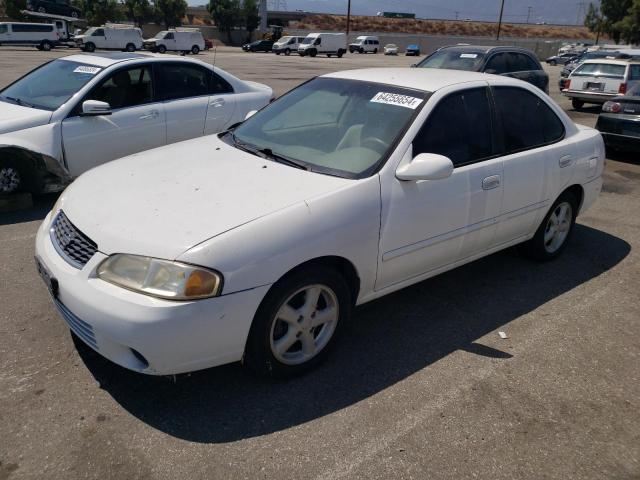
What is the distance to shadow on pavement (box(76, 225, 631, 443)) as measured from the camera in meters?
2.84

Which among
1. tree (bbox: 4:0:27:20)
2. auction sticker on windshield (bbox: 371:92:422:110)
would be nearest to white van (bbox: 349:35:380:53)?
tree (bbox: 4:0:27:20)

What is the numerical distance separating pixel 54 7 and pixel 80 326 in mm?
63700

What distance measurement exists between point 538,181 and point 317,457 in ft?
9.18

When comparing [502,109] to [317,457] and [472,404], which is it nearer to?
[472,404]

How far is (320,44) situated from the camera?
158ft

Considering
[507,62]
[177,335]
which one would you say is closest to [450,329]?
[177,335]

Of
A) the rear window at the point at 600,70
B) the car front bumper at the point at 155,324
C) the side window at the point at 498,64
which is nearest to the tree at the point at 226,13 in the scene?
the rear window at the point at 600,70

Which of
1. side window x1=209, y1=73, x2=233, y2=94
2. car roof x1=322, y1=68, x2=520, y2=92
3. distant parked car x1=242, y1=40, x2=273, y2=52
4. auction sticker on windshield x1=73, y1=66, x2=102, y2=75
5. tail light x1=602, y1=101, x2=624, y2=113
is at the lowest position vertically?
distant parked car x1=242, y1=40, x2=273, y2=52

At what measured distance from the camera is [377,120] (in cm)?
361

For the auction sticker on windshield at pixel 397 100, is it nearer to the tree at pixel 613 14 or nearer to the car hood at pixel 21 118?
the car hood at pixel 21 118

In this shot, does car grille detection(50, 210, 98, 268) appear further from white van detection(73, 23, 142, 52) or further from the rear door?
white van detection(73, 23, 142, 52)

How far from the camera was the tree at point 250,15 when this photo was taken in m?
69.0

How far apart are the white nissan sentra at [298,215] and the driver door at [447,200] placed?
1 cm

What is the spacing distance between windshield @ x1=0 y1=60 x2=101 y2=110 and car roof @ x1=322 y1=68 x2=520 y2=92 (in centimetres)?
310
